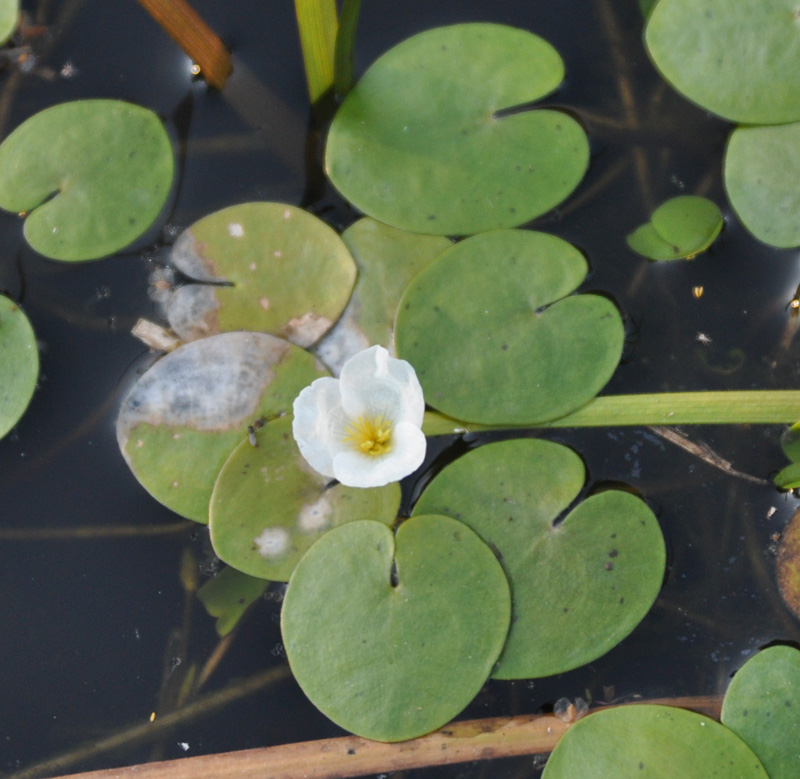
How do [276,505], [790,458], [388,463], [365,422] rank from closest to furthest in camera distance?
[388,463], [365,422], [276,505], [790,458]

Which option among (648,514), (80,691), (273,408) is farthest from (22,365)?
(648,514)

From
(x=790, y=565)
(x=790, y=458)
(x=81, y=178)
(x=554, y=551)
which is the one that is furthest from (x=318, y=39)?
(x=790, y=565)

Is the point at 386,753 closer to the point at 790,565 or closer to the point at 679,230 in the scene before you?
the point at 790,565

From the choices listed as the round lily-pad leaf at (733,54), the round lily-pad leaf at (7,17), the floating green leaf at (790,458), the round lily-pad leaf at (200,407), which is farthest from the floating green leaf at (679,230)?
the round lily-pad leaf at (7,17)

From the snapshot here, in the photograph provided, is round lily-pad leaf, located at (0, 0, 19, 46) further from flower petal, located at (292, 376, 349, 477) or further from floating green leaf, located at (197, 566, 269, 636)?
floating green leaf, located at (197, 566, 269, 636)

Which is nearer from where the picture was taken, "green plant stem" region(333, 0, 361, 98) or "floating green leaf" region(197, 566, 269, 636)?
"green plant stem" region(333, 0, 361, 98)

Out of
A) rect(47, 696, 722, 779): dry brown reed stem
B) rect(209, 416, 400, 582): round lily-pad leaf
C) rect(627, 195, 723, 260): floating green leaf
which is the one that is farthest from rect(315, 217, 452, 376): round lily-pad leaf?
rect(47, 696, 722, 779): dry brown reed stem

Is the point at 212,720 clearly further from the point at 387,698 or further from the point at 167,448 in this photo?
the point at 167,448
